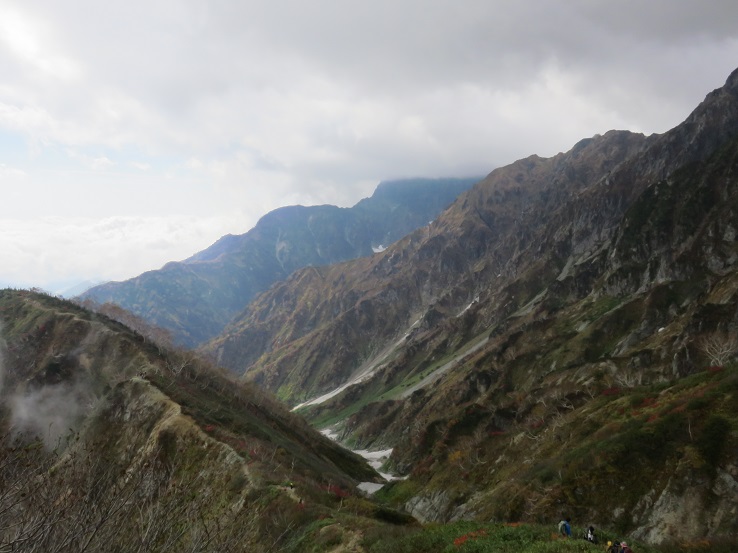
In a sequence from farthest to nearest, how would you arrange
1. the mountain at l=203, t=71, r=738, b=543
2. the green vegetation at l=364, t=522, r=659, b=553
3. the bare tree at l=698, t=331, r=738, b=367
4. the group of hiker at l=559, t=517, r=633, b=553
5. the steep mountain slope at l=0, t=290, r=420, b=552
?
the bare tree at l=698, t=331, r=738, b=367
the mountain at l=203, t=71, r=738, b=543
the green vegetation at l=364, t=522, r=659, b=553
the group of hiker at l=559, t=517, r=633, b=553
the steep mountain slope at l=0, t=290, r=420, b=552

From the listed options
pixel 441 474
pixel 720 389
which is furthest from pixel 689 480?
pixel 441 474

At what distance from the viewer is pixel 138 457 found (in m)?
54.8

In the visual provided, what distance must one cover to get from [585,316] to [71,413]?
16184 cm

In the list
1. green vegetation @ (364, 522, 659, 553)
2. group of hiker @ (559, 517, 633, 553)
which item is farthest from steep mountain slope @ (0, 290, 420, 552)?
group of hiker @ (559, 517, 633, 553)

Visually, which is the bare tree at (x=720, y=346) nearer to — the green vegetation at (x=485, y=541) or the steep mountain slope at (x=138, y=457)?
the green vegetation at (x=485, y=541)

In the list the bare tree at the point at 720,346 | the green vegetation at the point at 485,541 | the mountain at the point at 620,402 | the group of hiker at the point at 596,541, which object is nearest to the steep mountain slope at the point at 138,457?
the green vegetation at the point at 485,541

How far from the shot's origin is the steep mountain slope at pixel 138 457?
15.5 meters

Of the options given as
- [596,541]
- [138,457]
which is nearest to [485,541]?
[596,541]

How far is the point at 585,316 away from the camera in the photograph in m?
160

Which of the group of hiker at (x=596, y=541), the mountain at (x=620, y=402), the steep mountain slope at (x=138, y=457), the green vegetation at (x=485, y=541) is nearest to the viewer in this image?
the steep mountain slope at (x=138, y=457)

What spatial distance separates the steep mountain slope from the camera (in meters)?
15.5

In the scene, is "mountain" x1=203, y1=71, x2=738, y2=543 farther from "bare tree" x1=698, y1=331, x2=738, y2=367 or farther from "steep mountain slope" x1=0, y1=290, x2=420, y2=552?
"steep mountain slope" x1=0, y1=290, x2=420, y2=552

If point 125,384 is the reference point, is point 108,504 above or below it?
above

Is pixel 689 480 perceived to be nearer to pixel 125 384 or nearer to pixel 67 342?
pixel 125 384
